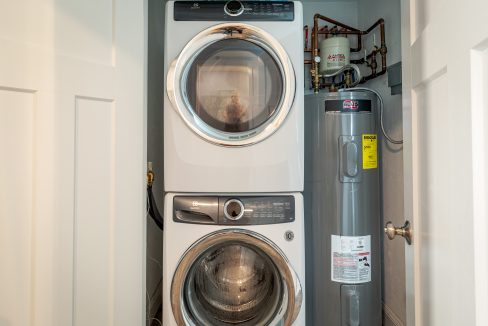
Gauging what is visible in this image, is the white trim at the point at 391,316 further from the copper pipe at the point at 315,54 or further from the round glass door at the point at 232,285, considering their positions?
the copper pipe at the point at 315,54

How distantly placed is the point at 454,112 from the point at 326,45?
1299mm

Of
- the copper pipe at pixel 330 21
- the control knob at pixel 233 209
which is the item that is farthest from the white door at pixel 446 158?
the copper pipe at pixel 330 21

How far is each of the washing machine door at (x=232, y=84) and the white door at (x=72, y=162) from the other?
9.4 inches

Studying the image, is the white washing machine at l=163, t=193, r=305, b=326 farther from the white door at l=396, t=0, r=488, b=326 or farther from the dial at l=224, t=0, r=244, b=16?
the dial at l=224, t=0, r=244, b=16

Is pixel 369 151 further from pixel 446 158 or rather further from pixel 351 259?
pixel 446 158

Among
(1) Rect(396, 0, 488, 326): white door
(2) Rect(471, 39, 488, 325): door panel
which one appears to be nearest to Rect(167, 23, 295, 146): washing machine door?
(1) Rect(396, 0, 488, 326): white door

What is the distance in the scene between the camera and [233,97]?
1342 millimetres

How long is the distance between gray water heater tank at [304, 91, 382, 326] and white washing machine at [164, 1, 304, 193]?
0.25 m

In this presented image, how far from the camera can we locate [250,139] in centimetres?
127

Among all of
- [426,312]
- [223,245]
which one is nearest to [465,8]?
[426,312]

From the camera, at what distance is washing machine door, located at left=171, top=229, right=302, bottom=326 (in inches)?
49.0

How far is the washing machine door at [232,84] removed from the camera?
1.27 m

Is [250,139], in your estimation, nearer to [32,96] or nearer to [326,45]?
[32,96]

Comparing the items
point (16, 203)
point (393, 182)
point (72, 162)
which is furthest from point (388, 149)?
point (16, 203)
